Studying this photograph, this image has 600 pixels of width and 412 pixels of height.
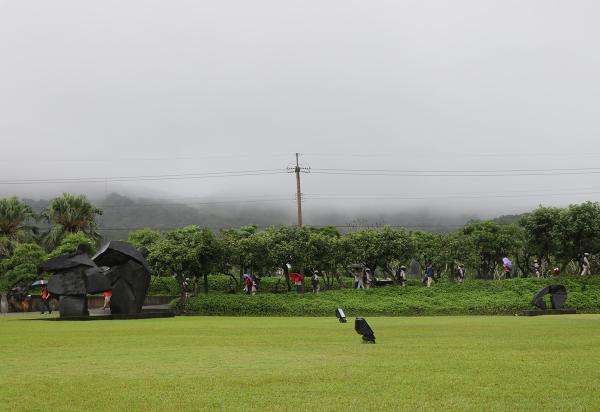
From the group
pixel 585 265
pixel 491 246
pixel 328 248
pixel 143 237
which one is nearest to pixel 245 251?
pixel 328 248

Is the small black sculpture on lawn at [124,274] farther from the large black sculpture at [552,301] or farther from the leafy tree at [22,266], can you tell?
the large black sculpture at [552,301]

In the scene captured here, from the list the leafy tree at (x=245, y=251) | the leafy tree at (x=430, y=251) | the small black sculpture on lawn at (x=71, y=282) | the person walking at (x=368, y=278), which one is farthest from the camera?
the leafy tree at (x=430, y=251)

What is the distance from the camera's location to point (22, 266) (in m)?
43.7

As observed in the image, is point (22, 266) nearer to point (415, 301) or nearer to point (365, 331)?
point (415, 301)

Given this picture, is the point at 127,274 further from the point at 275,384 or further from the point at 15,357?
the point at 275,384

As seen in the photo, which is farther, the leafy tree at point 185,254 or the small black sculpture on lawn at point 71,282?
the leafy tree at point 185,254

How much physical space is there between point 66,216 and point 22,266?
1873 cm

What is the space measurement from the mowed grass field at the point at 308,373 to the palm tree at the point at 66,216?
46654 mm

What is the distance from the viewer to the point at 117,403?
8656 millimetres

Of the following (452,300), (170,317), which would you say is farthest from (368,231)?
(170,317)

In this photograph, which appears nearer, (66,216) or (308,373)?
(308,373)

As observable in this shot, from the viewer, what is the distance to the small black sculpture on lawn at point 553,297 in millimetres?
28859

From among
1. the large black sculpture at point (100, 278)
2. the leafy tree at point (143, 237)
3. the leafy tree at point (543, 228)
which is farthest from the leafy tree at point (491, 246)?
the leafy tree at point (143, 237)

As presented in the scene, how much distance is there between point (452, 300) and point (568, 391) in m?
25.8
